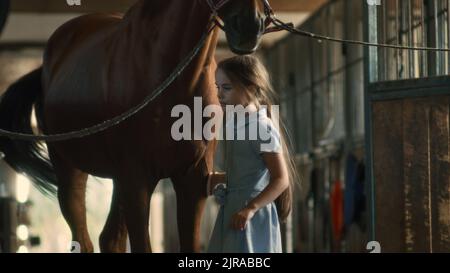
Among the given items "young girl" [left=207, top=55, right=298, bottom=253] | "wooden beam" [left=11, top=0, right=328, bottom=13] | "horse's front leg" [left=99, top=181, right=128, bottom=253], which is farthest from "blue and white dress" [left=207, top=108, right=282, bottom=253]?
"wooden beam" [left=11, top=0, right=328, bottom=13]

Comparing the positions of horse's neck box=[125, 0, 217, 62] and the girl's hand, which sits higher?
horse's neck box=[125, 0, 217, 62]

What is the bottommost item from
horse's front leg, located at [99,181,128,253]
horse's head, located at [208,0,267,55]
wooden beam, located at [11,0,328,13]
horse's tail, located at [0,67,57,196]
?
horse's front leg, located at [99,181,128,253]

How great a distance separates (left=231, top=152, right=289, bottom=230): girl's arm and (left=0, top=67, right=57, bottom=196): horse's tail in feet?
5.51

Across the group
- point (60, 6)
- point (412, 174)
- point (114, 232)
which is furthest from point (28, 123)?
point (60, 6)

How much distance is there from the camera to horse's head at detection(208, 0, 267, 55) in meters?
4.13

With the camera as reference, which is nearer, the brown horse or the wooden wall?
the brown horse

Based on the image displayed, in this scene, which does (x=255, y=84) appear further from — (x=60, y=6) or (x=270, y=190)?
(x=60, y=6)

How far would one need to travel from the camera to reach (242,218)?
163 inches

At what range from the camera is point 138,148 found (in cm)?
455

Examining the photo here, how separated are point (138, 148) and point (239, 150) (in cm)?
42

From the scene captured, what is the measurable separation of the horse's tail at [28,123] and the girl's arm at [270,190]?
1.68 m

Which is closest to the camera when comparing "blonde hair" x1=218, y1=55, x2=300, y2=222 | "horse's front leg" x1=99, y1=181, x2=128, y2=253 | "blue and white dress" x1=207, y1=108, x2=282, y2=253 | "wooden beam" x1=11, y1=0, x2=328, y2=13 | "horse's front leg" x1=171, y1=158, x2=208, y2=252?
"blue and white dress" x1=207, y1=108, x2=282, y2=253

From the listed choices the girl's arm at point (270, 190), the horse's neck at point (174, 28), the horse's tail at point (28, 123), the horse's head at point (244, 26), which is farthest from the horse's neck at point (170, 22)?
the horse's tail at point (28, 123)

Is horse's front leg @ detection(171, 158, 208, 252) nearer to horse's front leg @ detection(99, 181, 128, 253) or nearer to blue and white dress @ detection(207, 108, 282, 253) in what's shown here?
blue and white dress @ detection(207, 108, 282, 253)
